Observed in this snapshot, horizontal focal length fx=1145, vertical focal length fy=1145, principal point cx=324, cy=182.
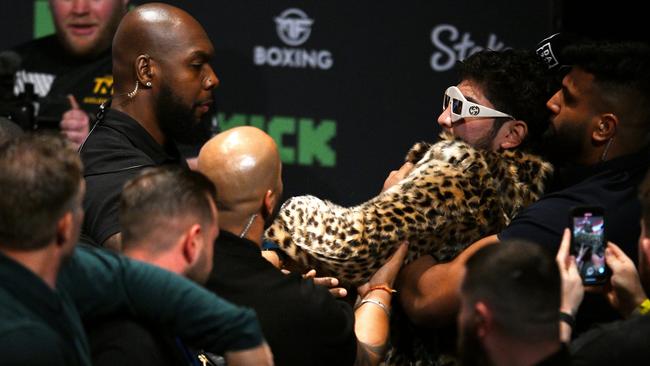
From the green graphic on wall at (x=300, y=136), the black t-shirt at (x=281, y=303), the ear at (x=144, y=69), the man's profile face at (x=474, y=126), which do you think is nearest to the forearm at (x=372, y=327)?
the black t-shirt at (x=281, y=303)

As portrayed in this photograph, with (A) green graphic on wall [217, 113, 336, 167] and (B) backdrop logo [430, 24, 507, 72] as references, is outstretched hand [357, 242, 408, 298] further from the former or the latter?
(B) backdrop logo [430, 24, 507, 72]

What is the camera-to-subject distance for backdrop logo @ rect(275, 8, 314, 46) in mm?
5266

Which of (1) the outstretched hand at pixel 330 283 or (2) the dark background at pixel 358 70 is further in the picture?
(2) the dark background at pixel 358 70

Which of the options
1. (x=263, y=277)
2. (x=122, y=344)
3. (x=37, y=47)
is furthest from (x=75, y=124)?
(x=122, y=344)

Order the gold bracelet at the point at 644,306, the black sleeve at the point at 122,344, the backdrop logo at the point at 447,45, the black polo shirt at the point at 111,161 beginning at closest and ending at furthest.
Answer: the black sleeve at the point at 122,344 < the gold bracelet at the point at 644,306 < the black polo shirt at the point at 111,161 < the backdrop logo at the point at 447,45

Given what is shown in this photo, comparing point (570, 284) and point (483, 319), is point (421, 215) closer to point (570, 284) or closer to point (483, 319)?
point (570, 284)

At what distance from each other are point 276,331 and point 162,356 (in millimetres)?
477

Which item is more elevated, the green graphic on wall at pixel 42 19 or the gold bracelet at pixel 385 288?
the green graphic on wall at pixel 42 19

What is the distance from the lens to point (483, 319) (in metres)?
2.33

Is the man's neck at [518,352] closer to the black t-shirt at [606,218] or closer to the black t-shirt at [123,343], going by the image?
the black t-shirt at [123,343]

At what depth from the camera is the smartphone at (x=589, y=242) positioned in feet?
9.80

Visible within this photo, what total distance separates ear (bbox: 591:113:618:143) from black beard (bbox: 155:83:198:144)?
139 cm

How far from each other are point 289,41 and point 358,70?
1.20ft

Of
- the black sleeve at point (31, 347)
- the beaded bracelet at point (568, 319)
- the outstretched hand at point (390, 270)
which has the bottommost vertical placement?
the outstretched hand at point (390, 270)
